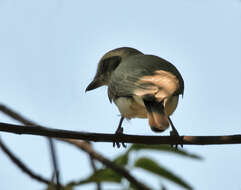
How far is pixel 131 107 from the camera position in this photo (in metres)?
3.45

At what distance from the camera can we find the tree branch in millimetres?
2227

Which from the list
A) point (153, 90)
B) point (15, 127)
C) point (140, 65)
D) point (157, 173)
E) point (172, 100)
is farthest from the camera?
point (140, 65)

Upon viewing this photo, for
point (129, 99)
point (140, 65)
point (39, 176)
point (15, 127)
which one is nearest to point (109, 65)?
point (140, 65)

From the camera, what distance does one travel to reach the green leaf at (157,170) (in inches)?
95.0

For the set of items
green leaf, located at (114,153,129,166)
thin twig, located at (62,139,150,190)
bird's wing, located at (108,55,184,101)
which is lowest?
thin twig, located at (62,139,150,190)

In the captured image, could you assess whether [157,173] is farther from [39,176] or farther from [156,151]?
[39,176]

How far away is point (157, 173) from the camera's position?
245 centimetres

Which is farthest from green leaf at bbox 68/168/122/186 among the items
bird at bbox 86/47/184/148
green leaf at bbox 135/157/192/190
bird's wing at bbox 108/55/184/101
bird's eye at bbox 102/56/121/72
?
bird's eye at bbox 102/56/121/72

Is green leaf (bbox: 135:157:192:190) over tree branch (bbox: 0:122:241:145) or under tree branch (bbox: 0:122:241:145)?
under

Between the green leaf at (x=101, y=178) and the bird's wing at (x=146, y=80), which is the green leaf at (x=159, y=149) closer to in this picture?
the green leaf at (x=101, y=178)

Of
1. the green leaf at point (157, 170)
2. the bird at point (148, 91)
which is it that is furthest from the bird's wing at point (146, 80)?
the green leaf at point (157, 170)

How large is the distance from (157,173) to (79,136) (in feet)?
Answer: 1.65

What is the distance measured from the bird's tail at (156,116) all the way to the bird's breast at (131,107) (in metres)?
0.14

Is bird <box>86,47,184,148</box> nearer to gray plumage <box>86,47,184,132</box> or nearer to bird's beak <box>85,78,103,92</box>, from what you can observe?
gray plumage <box>86,47,184,132</box>
